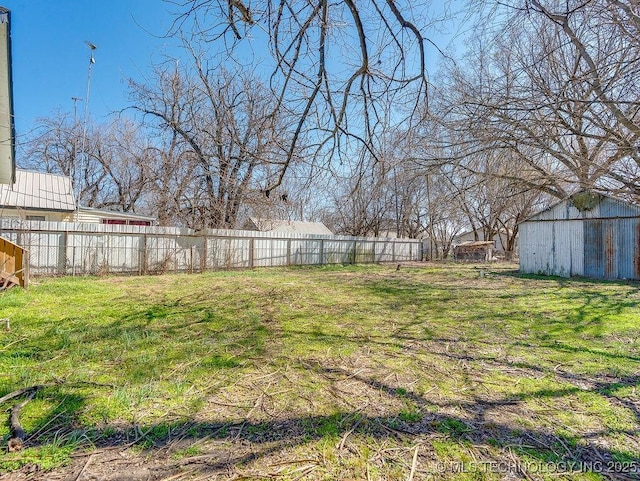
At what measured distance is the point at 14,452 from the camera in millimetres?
1506

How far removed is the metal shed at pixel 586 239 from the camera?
9422 mm

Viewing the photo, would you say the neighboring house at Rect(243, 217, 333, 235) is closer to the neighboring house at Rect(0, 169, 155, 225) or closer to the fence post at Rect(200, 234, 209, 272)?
the fence post at Rect(200, 234, 209, 272)

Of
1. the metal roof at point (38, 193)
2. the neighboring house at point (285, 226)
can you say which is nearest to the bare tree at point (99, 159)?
the metal roof at point (38, 193)

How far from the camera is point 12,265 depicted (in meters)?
5.85

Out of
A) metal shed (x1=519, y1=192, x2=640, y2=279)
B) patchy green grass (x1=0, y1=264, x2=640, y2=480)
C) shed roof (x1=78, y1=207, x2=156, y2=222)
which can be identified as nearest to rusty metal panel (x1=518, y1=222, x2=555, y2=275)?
metal shed (x1=519, y1=192, x2=640, y2=279)

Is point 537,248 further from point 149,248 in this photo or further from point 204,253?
point 149,248

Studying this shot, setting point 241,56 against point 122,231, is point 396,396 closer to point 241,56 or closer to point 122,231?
point 241,56

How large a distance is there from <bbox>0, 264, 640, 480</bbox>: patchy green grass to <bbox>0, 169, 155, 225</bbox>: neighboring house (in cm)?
834

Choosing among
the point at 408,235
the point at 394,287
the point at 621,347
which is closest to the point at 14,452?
the point at 621,347

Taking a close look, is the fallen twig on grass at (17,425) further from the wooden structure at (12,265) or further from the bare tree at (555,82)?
the wooden structure at (12,265)

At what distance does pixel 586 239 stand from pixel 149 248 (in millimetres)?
13657

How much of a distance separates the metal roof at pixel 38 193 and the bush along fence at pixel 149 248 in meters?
3.11

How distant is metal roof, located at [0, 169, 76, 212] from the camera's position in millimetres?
10711

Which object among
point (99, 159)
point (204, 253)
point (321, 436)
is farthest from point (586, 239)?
point (99, 159)
